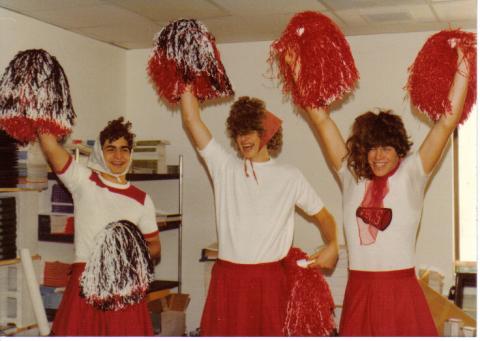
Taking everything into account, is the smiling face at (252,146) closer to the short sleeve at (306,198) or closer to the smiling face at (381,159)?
the short sleeve at (306,198)

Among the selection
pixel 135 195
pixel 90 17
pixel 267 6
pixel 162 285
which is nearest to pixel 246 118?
pixel 135 195

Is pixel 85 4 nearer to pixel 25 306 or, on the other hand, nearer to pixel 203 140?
pixel 203 140

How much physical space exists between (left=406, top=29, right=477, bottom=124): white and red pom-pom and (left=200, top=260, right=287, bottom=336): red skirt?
3.00 ft

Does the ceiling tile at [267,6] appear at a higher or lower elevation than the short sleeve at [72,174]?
higher

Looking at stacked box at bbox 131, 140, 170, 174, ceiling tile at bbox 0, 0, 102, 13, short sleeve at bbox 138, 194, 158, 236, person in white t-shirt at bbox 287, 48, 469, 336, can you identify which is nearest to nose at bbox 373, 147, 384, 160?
person in white t-shirt at bbox 287, 48, 469, 336

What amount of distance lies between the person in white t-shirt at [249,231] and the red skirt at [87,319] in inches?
12.7

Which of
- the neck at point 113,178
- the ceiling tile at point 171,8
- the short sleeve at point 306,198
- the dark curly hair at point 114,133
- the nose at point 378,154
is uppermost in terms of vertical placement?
the ceiling tile at point 171,8

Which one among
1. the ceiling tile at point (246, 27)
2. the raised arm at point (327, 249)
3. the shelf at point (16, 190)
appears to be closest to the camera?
the raised arm at point (327, 249)

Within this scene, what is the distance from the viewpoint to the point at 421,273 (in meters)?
4.21

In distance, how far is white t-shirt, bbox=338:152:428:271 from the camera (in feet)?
7.96

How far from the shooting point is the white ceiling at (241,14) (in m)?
3.57

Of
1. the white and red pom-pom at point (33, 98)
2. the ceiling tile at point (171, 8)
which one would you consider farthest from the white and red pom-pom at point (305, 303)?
the ceiling tile at point (171, 8)

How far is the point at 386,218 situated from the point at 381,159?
234 mm

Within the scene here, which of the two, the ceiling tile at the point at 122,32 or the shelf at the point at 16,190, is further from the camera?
the ceiling tile at the point at 122,32
